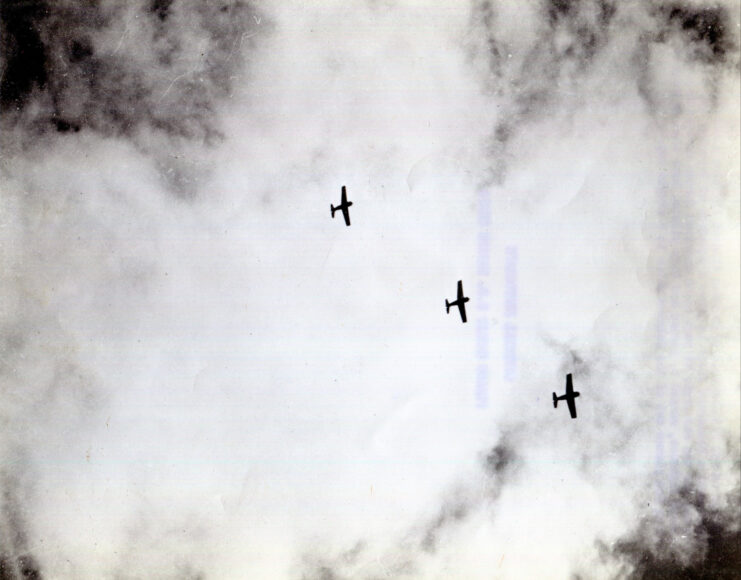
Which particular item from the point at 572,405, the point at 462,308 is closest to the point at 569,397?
the point at 572,405

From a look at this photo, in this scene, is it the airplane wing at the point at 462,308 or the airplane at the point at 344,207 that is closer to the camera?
the airplane at the point at 344,207

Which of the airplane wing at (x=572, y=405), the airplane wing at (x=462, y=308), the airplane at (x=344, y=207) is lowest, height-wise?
the airplane wing at (x=572, y=405)

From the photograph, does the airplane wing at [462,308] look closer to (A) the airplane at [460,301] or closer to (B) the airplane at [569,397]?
Result: (A) the airplane at [460,301]

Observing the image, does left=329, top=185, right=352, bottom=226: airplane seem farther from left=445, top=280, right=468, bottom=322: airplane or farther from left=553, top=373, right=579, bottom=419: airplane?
left=553, top=373, right=579, bottom=419: airplane

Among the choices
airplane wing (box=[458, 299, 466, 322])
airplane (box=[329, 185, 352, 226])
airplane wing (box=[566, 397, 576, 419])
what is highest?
airplane (box=[329, 185, 352, 226])

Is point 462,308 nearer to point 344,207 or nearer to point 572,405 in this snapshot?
point 572,405

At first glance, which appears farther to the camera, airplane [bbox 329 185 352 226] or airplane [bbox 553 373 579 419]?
airplane [bbox 553 373 579 419]

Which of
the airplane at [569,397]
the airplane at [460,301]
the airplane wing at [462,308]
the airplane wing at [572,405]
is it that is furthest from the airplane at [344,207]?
the airplane wing at [572,405]

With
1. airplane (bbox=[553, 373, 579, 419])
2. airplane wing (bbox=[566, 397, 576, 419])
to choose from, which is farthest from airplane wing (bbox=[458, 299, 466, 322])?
airplane wing (bbox=[566, 397, 576, 419])

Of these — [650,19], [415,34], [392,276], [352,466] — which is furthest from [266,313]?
[650,19]

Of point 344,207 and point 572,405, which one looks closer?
point 344,207

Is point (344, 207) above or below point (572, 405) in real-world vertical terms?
above
